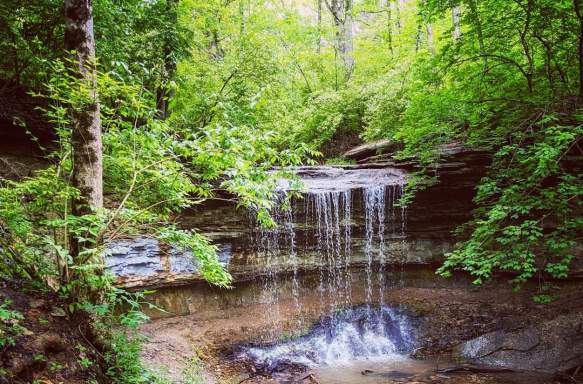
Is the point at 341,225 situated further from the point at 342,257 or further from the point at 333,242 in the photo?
the point at 342,257

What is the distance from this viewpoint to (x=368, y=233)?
11.4 m

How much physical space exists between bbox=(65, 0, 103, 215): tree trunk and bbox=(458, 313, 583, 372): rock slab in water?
824cm

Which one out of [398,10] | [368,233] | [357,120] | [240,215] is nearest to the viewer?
[240,215]

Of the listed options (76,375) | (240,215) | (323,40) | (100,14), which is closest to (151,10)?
(100,14)

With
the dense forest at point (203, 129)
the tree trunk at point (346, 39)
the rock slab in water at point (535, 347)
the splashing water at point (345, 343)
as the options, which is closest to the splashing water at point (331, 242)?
the splashing water at point (345, 343)

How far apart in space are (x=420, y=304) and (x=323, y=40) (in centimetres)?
1607

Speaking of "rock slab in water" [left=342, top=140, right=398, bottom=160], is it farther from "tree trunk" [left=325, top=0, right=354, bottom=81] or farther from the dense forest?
"tree trunk" [left=325, top=0, right=354, bottom=81]

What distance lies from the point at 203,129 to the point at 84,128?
1547mm

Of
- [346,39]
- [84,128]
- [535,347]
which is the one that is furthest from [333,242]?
[346,39]

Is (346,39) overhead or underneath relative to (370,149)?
overhead

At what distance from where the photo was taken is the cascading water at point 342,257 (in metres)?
9.62

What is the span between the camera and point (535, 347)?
26.2 feet

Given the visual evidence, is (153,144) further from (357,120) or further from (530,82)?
(357,120)

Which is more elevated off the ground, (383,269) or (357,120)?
(357,120)
